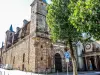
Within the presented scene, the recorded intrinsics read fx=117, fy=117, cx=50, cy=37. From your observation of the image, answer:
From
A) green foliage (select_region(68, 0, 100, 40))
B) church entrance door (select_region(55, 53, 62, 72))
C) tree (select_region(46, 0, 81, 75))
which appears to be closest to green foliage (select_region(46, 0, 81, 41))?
tree (select_region(46, 0, 81, 75))

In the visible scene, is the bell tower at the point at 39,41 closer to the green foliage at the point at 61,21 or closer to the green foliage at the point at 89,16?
the green foliage at the point at 61,21

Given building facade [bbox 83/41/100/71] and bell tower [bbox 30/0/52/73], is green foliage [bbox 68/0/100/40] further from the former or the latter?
building facade [bbox 83/41/100/71]

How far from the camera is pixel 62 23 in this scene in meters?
12.4

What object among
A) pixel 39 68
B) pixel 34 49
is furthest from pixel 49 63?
pixel 34 49

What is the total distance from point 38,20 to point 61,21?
381 inches

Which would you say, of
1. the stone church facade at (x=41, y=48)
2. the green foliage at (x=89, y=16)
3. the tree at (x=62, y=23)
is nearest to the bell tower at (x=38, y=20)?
the stone church facade at (x=41, y=48)

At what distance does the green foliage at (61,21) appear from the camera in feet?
40.3

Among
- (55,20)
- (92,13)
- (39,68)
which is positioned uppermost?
(55,20)

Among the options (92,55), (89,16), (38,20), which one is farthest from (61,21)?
(92,55)

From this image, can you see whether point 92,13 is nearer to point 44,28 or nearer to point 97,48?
point 44,28

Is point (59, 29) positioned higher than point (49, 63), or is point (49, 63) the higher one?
point (59, 29)

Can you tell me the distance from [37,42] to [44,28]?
323cm

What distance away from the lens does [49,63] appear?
20688 millimetres

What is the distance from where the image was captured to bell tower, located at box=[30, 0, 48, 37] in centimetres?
2090
